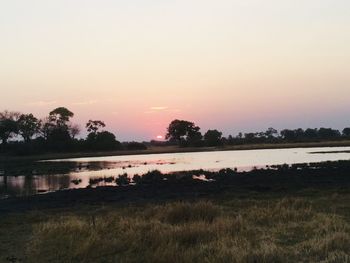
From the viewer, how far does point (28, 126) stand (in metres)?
127

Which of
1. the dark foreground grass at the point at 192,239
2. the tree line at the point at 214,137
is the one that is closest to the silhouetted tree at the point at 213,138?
the tree line at the point at 214,137

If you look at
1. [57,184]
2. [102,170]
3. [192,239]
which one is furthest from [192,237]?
[102,170]

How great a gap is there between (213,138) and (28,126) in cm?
5401

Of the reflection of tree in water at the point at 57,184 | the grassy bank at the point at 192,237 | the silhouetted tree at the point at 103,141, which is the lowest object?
the reflection of tree in water at the point at 57,184

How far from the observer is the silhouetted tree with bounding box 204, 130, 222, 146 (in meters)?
141

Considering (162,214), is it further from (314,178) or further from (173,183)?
(314,178)

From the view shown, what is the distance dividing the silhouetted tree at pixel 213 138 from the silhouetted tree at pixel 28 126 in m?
49.2

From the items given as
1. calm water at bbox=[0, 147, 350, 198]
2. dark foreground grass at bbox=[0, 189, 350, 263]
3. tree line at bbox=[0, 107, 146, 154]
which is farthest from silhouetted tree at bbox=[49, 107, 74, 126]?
dark foreground grass at bbox=[0, 189, 350, 263]

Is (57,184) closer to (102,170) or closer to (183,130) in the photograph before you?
(102,170)

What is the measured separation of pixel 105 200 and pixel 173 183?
8332mm

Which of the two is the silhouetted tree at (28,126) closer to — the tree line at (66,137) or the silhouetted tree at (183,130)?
the tree line at (66,137)

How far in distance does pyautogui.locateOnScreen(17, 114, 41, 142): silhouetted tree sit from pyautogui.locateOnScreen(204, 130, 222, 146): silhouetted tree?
162 ft

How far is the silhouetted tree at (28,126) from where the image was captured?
126 m

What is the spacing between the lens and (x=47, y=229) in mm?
12570
